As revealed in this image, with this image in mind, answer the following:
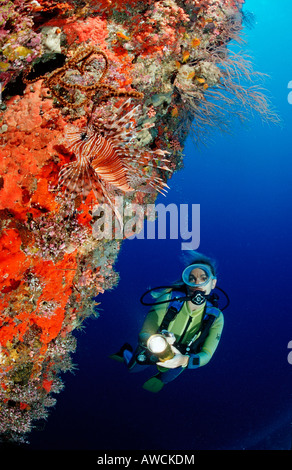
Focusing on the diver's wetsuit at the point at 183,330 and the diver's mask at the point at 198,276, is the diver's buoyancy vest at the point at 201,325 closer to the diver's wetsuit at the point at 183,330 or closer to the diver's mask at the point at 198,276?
the diver's wetsuit at the point at 183,330

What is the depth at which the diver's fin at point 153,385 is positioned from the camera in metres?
3.94

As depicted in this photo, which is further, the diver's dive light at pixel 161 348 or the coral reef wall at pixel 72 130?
the diver's dive light at pixel 161 348

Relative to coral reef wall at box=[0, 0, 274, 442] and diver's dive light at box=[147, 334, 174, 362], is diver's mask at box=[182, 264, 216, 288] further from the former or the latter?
coral reef wall at box=[0, 0, 274, 442]

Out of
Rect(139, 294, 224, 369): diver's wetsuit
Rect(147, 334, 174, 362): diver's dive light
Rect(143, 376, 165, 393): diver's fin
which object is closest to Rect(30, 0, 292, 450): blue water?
Rect(139, 294, 224, 369): diver's wetsuit

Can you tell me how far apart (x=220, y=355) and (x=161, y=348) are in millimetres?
26364

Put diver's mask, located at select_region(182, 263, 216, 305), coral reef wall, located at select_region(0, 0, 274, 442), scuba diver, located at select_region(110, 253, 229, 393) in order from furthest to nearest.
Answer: diver's mask, located at select_region(182, 263, 216, 305)
scuba diver, located at select_region(110, 253, 229, 393)
coral reef wall, located at select_region(0, 0, 274, 442)

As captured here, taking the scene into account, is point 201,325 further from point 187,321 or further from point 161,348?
point 161,348

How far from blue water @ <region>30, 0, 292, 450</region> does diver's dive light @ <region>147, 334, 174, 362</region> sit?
168cm

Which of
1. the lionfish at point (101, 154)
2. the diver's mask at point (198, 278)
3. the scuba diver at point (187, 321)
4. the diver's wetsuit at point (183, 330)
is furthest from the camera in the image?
the diver's mask at point (198, 278)

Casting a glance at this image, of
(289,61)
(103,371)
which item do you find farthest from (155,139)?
(289,61)

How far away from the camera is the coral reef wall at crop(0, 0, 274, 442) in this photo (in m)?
2.67

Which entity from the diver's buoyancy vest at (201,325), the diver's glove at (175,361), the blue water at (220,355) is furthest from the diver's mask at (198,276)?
the diver's glove at (175,361)

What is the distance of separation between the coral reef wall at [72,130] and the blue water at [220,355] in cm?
158

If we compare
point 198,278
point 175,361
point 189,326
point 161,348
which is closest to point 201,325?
point 189,326
